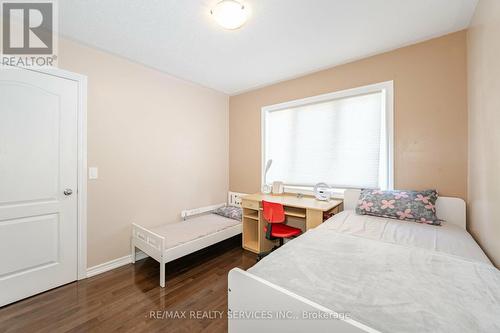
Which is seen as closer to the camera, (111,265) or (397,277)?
(397,277)

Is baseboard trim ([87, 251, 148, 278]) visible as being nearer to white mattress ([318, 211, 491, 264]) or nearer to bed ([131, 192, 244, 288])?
bed ([131, 192, 244, 288])

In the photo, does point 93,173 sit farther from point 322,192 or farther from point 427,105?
point 427,105

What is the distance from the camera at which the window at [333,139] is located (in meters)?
2.43

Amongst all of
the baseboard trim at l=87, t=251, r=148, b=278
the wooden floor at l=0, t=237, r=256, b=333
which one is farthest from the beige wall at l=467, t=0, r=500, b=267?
the baseboard trim at l=87, t=251, r=148, b=278

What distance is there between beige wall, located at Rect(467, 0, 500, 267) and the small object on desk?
4.20ft

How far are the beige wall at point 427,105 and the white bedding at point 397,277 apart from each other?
66cm

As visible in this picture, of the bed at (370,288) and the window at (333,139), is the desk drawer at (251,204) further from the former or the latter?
the bed at (370,288)

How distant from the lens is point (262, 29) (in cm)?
197

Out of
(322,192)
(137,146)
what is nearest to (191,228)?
(137,146)

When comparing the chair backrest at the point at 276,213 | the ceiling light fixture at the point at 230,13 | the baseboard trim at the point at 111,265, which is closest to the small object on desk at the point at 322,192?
the chair backrest at the point at 276,213

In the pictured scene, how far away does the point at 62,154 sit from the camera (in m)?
2.07

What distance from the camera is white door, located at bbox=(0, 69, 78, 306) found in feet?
5.91

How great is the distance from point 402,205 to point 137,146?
10.1 ft

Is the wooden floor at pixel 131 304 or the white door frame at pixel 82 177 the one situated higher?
the white door frame at pixel 82 177
